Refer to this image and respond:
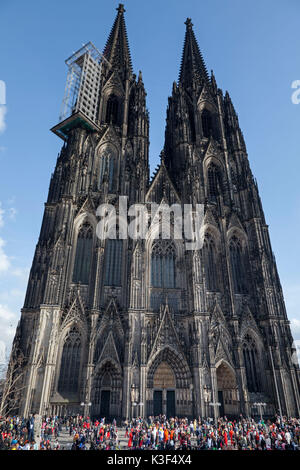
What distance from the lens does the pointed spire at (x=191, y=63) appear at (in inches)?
1603

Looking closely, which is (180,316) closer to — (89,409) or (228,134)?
(89,409)

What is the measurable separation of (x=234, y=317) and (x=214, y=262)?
5.56 metres

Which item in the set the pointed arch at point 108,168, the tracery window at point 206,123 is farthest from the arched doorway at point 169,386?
the tracery window at point 206,123

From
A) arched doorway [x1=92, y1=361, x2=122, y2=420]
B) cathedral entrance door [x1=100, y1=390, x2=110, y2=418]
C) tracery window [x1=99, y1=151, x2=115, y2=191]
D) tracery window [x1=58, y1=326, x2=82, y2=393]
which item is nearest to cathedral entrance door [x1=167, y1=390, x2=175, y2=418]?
arched doorway [x1=92, y1=361, x2=122, y2=420]

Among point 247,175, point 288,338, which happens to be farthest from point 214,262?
point 247,175

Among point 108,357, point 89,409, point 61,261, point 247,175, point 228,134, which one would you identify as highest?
point 228,134

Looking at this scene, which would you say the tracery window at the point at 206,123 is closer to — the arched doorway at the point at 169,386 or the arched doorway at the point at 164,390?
the arched doorway at the point at 169,386

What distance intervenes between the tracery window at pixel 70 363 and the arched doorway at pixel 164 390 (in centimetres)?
607

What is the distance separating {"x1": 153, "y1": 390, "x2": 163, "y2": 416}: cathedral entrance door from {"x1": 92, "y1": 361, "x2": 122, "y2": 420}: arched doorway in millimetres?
2851

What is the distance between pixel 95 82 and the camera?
35.7 meters

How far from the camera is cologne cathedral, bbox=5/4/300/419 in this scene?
71.3 feet

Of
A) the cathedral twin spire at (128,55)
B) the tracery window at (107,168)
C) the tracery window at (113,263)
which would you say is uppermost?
the cathedral twin spire at (128,55)

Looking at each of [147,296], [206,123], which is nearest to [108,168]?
[147,296]

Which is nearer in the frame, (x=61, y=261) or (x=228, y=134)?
(x=61, y=261)
